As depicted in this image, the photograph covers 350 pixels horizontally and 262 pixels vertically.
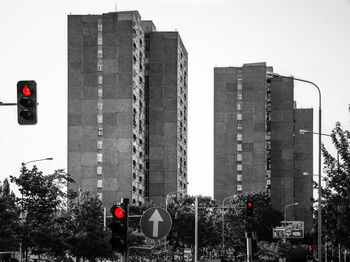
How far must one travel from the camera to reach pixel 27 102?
1459 centimetres

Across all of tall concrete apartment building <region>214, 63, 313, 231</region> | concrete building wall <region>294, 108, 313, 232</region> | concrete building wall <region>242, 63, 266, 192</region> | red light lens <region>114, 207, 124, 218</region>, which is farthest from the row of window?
red light lens <region>114, 207, 124, 218</region>

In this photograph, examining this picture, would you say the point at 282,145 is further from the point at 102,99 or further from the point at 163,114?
the point at 102,99

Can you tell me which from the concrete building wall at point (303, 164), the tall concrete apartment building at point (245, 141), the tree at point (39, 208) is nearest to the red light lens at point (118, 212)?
the tree at point (39, 208)

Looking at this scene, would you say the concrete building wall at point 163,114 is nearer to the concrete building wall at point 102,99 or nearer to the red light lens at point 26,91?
the concrete building wall at point 102,99

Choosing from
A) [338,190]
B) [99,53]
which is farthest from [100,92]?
[338,190]

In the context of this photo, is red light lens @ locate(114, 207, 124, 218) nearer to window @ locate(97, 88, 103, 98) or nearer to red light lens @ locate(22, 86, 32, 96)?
red light lens @ locate(22, 86, 32, 96)

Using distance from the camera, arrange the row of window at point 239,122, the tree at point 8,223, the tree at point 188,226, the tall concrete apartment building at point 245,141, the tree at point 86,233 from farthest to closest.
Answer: the row of window at point 239,122 < the tall concrete apartment building at point 245,141 < the tree at point 188,226 < the tree at point 86,233 < the tree at point 8,223

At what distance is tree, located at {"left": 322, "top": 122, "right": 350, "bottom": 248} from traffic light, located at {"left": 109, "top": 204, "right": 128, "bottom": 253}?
A: 19.7 m

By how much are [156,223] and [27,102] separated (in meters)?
4.28

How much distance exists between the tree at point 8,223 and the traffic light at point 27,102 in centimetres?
Answer: 2805

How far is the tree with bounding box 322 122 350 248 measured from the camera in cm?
3062

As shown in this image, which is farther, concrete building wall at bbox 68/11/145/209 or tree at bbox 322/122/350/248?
concrete building wall at bbox 68/11/145/209

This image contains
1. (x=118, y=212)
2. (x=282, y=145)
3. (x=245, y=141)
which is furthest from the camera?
(x=282, y=145)

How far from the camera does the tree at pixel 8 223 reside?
41375 millimetres
